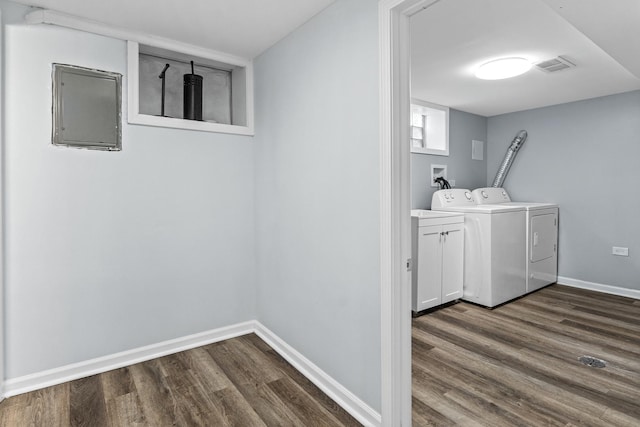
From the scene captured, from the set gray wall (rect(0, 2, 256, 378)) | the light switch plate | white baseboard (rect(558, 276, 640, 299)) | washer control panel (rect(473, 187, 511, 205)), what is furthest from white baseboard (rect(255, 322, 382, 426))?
white baseboard (rect(558, 276, 640, 299))

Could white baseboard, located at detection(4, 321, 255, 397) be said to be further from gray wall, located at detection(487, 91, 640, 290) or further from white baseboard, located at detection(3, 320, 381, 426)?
gray wall, located at detection(487, 91, 640, 290)

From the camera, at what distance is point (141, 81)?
2699mm

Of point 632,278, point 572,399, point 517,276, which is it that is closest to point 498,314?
point 517,276

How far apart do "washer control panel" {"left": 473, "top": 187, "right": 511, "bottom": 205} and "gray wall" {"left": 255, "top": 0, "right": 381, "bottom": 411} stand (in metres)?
2.91

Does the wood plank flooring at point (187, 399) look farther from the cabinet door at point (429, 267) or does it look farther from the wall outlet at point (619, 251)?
the wall outlet at point (619, 251)

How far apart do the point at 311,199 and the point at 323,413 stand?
3.96 feet

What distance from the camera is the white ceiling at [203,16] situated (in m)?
1.99

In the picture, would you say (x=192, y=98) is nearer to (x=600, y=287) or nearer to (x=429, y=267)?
(x=429, y=267)

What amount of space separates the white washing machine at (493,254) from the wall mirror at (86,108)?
327 centimetres

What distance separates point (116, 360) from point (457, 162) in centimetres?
426

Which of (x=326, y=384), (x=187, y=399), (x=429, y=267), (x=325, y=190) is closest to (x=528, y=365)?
(x=429, y=267)

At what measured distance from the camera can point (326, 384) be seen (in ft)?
6.80

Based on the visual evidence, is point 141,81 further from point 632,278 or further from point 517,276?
point 632,278

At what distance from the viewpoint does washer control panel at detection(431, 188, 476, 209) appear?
13.2ft
